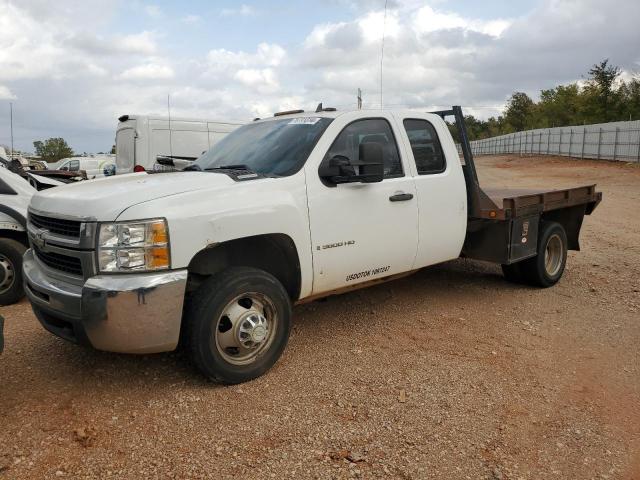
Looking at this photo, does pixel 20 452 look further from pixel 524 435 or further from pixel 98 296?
pixel 524 435

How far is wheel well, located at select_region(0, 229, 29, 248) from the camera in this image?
19.8 feet

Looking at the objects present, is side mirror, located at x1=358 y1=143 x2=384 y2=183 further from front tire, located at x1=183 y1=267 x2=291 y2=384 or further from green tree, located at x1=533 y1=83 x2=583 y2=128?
green tree, located at x1=533 y1=83 x2=583 y2=128

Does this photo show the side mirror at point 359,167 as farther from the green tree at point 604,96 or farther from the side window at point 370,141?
the green tree at point 604,96

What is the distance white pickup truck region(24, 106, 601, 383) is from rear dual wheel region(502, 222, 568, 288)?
99cm

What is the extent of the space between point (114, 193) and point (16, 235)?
324 centimetres

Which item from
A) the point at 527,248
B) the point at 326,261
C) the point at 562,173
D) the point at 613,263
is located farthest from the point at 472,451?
the point at 562,173

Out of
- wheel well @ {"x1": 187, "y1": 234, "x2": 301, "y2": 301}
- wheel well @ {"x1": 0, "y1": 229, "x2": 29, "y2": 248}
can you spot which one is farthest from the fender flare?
wheel well @ {"x1": 187, "y1": 234, "x2": 301, "y2": 301}

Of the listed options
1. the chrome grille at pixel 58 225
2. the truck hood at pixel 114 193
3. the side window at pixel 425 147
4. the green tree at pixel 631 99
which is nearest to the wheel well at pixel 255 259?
the truck hood at pixel 114 193

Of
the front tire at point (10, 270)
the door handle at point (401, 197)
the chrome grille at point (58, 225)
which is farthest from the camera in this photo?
the front tire at point (10, 270)

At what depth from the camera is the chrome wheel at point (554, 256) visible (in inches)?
260

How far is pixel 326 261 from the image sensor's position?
4.27 meters

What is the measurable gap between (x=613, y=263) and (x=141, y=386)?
6.56 meters

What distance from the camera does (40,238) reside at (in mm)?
3814

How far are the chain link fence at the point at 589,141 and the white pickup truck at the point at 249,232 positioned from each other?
18.5m
